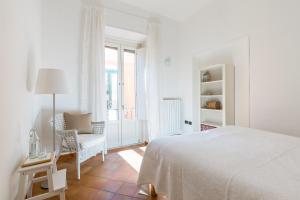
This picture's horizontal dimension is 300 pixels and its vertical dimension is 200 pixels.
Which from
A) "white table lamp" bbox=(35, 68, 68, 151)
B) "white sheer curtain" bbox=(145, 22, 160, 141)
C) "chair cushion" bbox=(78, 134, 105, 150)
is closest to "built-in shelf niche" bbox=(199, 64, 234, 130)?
"white sheer curtain" bbox=(145, 22, 160, 141)

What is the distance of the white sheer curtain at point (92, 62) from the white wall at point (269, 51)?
221cm

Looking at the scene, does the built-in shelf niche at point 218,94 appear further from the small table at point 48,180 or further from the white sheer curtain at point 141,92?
the small table at point 48,180

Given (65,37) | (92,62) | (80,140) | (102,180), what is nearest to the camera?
(102,180)

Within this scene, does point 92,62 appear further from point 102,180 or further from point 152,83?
point 102,180

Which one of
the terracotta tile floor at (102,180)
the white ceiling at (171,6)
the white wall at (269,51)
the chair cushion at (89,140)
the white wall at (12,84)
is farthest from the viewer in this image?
the white ceiling at (171,6)

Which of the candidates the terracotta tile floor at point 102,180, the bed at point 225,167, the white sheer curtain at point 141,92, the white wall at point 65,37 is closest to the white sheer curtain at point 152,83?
the white sheer curtain at point 141,92

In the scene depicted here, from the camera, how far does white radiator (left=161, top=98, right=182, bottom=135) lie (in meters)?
3.85

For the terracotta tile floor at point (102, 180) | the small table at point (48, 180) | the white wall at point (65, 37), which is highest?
the white wall at point (65, 37)

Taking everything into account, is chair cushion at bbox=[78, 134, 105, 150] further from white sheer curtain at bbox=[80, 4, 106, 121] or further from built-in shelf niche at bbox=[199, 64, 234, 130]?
built-in shelf niche at bbox=[199, 64, 234, 130]

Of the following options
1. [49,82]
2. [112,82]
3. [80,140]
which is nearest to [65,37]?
[112,82]

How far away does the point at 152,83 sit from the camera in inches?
143

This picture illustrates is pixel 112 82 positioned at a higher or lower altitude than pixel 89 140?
higher

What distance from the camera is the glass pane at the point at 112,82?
138 inches

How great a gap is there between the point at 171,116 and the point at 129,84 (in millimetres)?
1247
